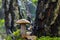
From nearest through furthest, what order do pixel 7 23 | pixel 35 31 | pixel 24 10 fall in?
pixel 35 31, pixel 7 23, pixel 24 10

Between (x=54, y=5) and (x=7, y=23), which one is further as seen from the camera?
(x=7, y=23)

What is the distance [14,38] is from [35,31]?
0.47 metres

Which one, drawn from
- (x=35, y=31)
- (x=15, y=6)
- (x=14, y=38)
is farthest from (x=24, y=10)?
(x=35, y=31)

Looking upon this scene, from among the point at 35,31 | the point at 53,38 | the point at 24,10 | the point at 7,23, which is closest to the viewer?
the point at 53,38

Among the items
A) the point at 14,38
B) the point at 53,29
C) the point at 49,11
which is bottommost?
the point at 14,38

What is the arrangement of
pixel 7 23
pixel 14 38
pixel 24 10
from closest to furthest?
pixel 14 38 → pixel 7 23 → pixel 24 10

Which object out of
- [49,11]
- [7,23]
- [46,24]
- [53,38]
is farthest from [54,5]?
[7,23]

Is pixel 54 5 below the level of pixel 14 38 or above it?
above

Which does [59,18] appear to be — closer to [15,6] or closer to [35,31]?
[35,31]

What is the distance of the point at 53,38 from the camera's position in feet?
7.93

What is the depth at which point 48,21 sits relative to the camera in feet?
8.10

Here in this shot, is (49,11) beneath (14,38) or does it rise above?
above

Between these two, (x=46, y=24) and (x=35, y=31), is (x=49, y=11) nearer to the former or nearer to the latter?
(x=46, y=24)

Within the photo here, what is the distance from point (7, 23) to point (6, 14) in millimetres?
199
